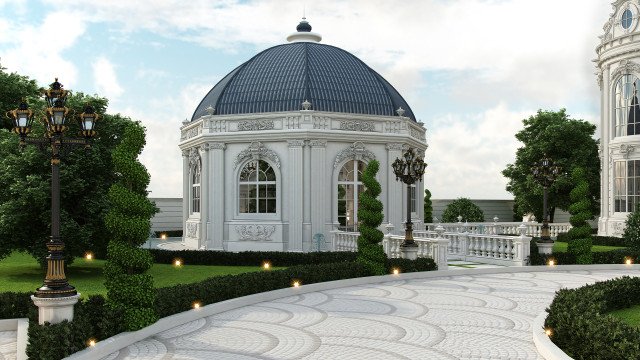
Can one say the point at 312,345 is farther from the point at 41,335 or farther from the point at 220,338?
the point at 41,335

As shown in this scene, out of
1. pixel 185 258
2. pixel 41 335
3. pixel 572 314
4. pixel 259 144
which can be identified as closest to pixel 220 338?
pixel 41 335

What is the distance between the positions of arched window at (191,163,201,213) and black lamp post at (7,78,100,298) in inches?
710

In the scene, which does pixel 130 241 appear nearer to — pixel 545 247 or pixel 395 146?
pixel 545 247

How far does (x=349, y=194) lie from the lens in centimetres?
2869

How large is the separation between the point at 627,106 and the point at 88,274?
97.2 feet

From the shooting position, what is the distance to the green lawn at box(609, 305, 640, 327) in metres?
12.6

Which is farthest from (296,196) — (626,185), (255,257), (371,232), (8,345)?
(626,185)

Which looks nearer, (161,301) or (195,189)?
(161,301)

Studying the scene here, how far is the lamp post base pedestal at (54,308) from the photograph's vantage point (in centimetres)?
1051

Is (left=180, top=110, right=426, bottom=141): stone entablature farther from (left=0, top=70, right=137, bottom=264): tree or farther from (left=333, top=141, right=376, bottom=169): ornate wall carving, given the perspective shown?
(left=0, top=70, right=137, bottom=264): tree

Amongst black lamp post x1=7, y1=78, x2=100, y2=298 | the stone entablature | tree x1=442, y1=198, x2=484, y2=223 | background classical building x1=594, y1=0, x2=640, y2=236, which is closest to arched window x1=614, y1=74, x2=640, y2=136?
background classical building x1=594, y1=0, x2=640, y2=236

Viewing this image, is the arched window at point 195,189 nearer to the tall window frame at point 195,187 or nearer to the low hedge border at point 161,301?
the tall window frame at point 195,187

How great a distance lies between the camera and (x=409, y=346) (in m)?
10.7

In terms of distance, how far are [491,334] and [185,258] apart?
15.9 meters
